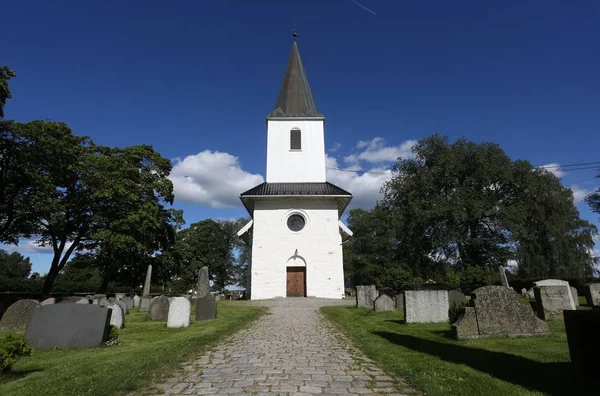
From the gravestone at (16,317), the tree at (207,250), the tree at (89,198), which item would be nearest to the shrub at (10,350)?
the gravestone at (16,317)

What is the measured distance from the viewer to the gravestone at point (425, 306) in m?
10.9

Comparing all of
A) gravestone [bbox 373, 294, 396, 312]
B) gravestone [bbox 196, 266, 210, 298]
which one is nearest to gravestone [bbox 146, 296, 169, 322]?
gravestone [bbox 196, 266, 210, 298]

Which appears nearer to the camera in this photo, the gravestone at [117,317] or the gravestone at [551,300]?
the gravestone at [551,300]

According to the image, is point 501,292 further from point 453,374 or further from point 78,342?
point 78,342

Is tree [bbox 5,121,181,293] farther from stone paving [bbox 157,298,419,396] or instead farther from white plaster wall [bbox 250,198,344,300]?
stone paving [bbox 157,298,419,396]

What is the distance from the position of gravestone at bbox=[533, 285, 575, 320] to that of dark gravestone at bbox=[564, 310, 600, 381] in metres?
5.98

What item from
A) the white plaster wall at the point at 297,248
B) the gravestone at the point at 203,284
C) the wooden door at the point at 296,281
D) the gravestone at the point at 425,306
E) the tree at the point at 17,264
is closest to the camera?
the gravestone at the point at 425,306

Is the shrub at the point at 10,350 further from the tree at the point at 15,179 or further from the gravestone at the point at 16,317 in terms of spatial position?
the tree at the point at 15,179

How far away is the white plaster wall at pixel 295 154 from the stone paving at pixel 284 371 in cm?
2001

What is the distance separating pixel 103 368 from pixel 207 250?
48862 millimetres

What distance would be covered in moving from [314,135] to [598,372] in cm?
2535

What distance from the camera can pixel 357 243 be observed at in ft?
185

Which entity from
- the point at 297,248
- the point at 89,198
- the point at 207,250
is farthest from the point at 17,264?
the point at 297,248

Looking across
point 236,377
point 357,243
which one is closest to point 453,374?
point 236,377
